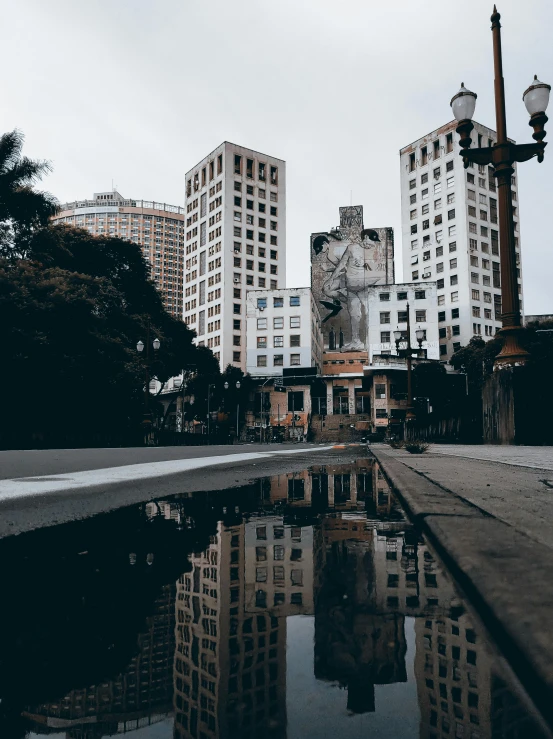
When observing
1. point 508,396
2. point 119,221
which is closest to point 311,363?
point 508,396

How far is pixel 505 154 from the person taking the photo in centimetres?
1038

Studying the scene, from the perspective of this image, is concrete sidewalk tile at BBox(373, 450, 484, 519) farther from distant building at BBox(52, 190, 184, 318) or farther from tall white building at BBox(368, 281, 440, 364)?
distant building at BBox(52, 190, 184, 318)

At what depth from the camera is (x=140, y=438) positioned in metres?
27.2

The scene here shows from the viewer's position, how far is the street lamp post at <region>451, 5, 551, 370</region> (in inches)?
388

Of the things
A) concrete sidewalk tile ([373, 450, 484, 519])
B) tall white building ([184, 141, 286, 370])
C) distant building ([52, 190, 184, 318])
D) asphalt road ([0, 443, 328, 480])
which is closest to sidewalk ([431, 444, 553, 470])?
concrete sidewalk tile ([373, 450, 484, 519])

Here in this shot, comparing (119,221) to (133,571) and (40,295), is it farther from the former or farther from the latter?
(133,571)

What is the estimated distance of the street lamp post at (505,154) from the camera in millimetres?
9859

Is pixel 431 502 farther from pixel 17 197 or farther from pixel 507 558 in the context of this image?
pixel 17 197

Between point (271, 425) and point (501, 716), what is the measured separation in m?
70.7

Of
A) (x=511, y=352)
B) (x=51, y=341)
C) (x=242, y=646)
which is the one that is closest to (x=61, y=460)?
(x=511, y=352)

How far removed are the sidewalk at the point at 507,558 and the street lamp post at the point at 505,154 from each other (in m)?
7.22

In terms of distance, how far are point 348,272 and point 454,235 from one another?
15950 millimetres

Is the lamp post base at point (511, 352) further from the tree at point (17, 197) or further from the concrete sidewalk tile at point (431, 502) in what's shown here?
the tree at point (17, 197)

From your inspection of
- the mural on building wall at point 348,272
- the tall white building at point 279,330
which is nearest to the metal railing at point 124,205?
the mural on building wall at point 348,272
